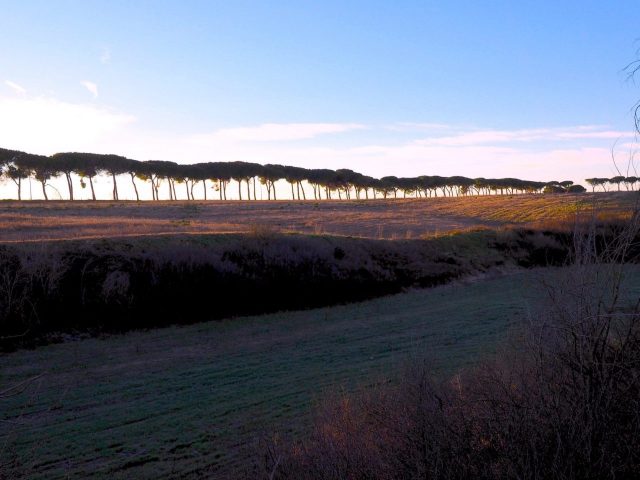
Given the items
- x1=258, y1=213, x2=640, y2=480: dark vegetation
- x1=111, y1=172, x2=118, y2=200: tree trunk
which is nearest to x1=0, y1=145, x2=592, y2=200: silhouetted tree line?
x1=111, y1=172, x2=118, y2=200: tree trunk

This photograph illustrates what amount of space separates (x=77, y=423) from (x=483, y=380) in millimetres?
7101

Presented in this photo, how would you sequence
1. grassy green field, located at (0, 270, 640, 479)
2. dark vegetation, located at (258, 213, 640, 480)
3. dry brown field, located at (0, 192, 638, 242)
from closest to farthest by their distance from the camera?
dark vegetation, located at (258, 213, 640, 480) → grassy green field, located at (0, 270, 640, 479) → dry brown field, located at (0, 192, 638, 242)

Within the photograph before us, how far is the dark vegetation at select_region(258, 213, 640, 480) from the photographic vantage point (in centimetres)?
488

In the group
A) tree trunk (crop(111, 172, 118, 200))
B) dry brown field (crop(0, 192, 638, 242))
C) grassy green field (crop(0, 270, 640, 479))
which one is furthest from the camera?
tree trunk (crop(111, 172, 118, 200))

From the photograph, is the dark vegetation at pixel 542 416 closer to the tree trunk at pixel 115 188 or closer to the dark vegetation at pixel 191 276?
the dark vegetation at pixel 191 276

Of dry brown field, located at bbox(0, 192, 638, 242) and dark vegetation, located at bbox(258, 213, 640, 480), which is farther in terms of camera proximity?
dry brown field, located at bbox(0, 192, 638, 242)

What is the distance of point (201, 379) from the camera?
12914 millimetres

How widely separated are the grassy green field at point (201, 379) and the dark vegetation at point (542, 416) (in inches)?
32.1

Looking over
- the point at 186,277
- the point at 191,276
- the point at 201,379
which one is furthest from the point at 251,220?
the point at 201,379

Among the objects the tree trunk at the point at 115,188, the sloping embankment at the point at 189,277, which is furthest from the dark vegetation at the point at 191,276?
the tree trunk at the point at 115,188

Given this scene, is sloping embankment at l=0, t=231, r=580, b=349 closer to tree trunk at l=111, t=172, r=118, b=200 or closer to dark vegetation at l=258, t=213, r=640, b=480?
dark vegetation at l=258, t=213, r=640, b=480

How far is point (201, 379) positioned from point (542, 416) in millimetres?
9142

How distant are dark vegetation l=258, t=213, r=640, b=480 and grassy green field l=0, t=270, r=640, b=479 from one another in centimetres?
81

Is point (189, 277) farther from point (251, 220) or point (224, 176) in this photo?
point (224, 176)
